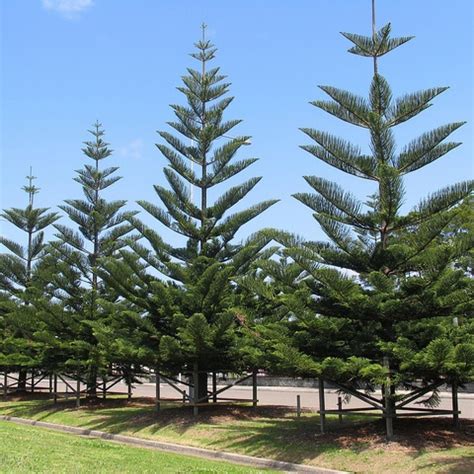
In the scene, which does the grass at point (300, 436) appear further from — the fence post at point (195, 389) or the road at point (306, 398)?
the road at point (306, 398)

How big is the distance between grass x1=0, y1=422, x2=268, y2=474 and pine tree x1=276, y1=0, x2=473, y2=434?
2.25 metres

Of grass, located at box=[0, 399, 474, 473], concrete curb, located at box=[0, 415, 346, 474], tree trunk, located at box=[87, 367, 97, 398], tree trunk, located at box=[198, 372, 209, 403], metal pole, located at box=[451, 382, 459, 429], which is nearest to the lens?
grass, located at box=[0, 399, 474, 473]

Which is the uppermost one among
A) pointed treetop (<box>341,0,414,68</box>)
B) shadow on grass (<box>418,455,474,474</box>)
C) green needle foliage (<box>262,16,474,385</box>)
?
pointed treetop (<box>341,0,414,68</box>)

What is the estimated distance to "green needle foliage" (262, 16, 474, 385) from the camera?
33.3ft

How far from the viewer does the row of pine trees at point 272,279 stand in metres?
10.3

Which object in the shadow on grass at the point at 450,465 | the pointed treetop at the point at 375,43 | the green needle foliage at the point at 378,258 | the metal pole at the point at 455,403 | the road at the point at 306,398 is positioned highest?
the pointed treetop at the point at 375,43

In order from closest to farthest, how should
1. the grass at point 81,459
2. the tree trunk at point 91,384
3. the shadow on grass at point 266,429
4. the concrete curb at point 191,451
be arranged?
the grass at point 81,459, the concrete curb at point 191,451, the shadow on grass at point 266,429, the tree trunk at point 91,384

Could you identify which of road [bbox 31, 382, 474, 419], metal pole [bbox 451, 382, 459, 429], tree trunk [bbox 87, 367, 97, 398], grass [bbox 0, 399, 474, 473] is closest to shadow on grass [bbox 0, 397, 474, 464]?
grass [bbox 0, 399, 474, 473]

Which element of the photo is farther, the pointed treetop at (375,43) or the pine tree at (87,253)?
the pine tree at (87,253)

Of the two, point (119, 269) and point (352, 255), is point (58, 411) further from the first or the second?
point (352, 255)

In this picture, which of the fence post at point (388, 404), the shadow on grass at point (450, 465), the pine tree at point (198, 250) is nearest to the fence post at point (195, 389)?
the pine tree at point (198, 250)

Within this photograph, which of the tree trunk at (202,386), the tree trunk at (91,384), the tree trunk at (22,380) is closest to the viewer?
the tree trunk at (202,386)

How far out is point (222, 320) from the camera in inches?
535

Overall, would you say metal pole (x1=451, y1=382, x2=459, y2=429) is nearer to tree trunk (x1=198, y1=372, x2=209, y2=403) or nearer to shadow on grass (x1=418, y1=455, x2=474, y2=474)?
shadow on grass (x1=418, y1=455, x2=474, y2=474)
